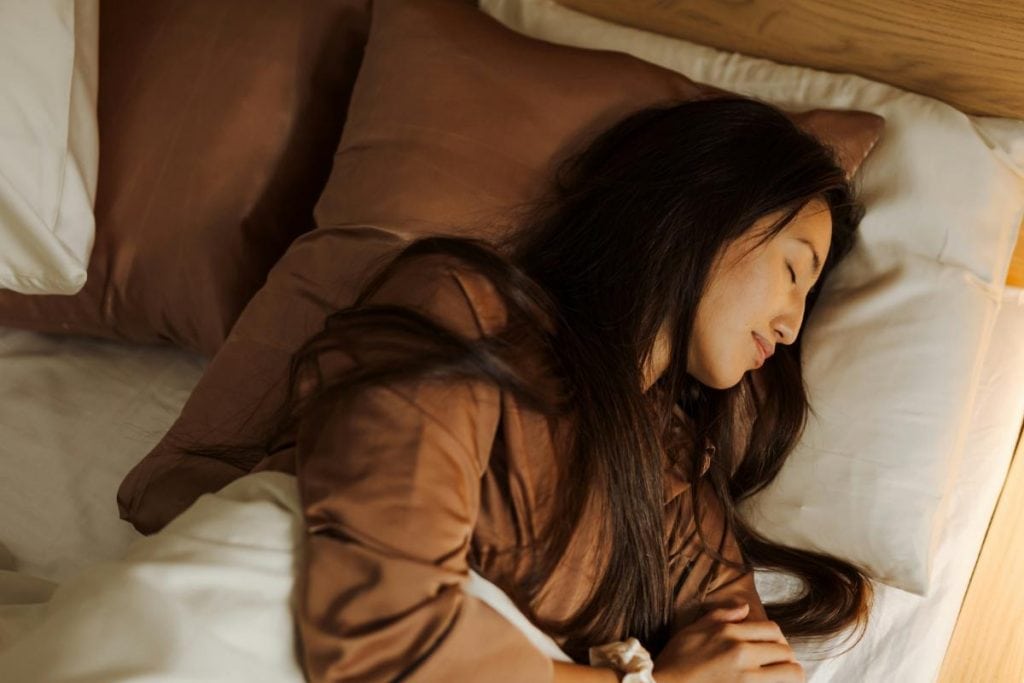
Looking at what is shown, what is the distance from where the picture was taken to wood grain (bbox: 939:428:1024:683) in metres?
1.16

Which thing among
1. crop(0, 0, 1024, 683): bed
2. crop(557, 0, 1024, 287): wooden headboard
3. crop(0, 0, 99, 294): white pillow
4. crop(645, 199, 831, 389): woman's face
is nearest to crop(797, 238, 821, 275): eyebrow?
crop(645, 199, 831, 389): woman's face

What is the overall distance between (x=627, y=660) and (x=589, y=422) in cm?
24

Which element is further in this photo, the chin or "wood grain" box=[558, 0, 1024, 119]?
"wood grain" box=[558, 0, 1024, 119]

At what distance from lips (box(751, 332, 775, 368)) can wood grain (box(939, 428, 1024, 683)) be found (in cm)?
39

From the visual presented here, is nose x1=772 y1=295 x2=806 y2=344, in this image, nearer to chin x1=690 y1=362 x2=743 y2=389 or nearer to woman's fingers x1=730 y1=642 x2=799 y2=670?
chin x1=690 y1=362 x2=743 y2=389

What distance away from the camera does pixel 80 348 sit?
4.70 feet

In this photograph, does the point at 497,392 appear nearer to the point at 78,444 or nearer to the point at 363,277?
the point at 363,277

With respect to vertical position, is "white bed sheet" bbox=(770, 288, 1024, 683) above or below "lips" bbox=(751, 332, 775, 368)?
below

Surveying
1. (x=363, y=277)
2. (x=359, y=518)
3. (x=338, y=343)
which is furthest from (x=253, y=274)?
(x=359, y=518)

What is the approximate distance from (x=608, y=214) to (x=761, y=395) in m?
0.28

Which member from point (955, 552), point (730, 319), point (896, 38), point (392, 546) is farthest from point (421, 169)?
point (955, 552)

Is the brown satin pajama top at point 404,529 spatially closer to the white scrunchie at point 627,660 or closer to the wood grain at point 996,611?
the white scrunchie at point 627,660

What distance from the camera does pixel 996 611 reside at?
47.4 inches

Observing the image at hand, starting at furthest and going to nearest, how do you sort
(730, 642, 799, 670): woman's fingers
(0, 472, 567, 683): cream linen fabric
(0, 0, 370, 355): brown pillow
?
1. (0, 0, 370, 355): brown pillow
2. (730, 642, 799, 670): woman's fingers
3. (0, 472, 567, 683): cream linen fabric
